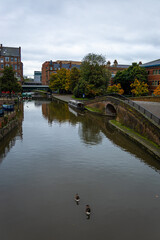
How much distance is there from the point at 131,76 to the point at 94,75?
14324 millimetres

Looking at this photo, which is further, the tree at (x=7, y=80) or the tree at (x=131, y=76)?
the tree at (x=7, y=80)

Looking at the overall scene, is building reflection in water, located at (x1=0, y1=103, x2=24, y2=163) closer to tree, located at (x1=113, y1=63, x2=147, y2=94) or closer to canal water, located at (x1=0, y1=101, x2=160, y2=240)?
canal water, located at (x1=0, y1=101, x2=160, y2=240)

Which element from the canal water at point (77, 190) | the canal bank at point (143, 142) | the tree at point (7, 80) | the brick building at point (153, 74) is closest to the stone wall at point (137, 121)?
the canal bank at point (143, 142)

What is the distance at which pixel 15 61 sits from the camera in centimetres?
11588

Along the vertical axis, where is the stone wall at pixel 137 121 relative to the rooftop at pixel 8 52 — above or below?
below

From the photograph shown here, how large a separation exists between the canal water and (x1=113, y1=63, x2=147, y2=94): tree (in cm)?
4906

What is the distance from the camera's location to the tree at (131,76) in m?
71.5

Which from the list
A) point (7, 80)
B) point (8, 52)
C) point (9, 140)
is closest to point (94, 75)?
point (7, 80)

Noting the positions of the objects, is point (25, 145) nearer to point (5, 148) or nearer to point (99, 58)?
point (5, 148)

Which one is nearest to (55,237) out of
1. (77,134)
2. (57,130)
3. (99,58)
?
(77,134)

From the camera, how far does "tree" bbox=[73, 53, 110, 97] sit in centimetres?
7162

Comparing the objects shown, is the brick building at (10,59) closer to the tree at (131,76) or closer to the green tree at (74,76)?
the green tree at (74,76)

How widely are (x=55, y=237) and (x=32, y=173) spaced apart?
8.26m

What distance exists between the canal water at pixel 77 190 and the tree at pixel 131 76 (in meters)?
49.1
